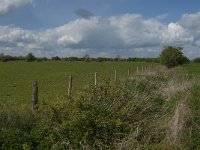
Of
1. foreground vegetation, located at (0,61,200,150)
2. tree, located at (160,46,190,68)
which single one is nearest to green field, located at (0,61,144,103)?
foreground vegetation, located at (0,61,200,150)

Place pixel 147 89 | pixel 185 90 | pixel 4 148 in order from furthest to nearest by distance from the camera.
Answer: pixel 147 89 → pixel 185 90 → pixel 4 148

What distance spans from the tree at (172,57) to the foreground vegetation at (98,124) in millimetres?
72158

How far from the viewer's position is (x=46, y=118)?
11.8 m

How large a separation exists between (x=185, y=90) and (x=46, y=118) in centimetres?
701

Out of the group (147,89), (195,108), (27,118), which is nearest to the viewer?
(27,118)

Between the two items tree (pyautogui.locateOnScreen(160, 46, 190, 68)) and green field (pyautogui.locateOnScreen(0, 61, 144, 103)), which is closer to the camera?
green field (pyautogui.locateOnScreen(0, 61, 144, 103))

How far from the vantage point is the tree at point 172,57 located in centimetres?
8475

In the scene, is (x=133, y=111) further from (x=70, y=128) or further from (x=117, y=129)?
(x=70, y=128)

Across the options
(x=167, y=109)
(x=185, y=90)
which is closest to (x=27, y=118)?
(x=167, y=109)

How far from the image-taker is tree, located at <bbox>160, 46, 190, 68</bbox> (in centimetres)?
8475

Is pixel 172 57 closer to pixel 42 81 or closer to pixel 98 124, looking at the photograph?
pixel 42 81

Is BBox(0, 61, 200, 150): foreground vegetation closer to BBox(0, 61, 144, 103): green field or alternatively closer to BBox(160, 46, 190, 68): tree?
BBox(0, 61, 144, 103): green field

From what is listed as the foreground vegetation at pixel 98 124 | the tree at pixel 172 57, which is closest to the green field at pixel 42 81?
the foreground vegetation at pixel 98 124

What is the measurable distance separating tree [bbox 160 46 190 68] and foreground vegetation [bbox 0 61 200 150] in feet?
237
